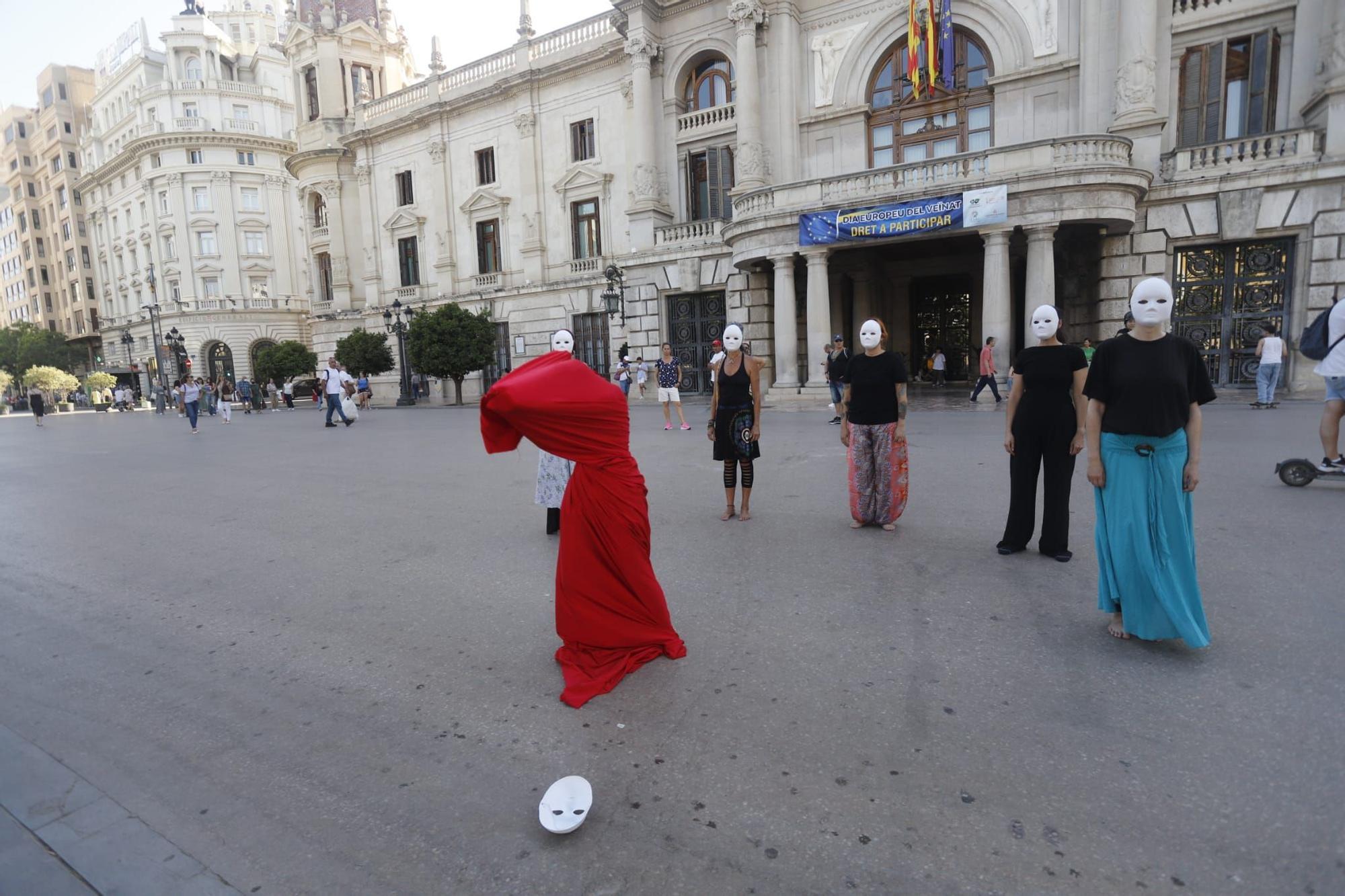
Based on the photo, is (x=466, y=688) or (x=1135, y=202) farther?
(x=1135, y=202)

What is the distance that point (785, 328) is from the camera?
2044 centimetres

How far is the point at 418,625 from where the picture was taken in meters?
4.26

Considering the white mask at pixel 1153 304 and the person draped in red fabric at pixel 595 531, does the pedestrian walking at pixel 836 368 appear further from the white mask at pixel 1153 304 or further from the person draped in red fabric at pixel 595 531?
the person draped in red fabric at pixel 595 531

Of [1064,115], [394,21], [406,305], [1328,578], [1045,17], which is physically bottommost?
[1328,578]

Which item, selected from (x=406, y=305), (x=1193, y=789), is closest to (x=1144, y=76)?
(x=1193, y=789)

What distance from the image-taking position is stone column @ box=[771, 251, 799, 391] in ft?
65.7

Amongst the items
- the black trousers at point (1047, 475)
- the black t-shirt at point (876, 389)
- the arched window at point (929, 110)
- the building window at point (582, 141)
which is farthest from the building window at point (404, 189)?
the black trousers at point (1047, 475)

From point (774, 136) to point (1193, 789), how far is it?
2396 centimetres

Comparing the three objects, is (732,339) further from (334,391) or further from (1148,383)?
(334,391)

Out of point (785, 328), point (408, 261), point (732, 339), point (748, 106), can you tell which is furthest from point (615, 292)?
point (732, 339)

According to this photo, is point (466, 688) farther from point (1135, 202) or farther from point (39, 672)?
point (1135, 202)

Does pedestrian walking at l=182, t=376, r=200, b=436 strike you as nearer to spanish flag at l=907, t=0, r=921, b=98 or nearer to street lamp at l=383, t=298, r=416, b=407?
street lamp at l=383, t=298, r=416, b=407

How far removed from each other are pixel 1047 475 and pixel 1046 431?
330 mm

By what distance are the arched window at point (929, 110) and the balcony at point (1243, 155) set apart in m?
5.05
